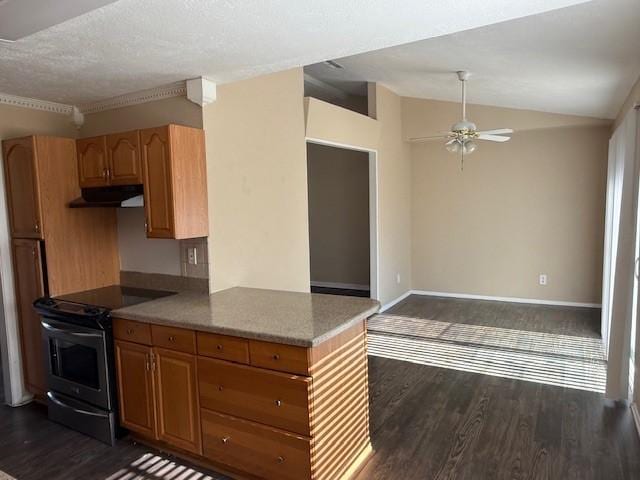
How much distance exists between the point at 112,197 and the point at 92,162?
0.39 metres

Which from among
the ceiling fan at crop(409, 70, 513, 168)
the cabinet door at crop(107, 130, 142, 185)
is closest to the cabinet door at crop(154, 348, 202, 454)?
the cabinet door at crop(107, 130, 142, 185)

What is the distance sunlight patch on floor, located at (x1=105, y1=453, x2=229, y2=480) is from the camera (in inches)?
99.8

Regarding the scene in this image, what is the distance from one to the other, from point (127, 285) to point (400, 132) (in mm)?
4591

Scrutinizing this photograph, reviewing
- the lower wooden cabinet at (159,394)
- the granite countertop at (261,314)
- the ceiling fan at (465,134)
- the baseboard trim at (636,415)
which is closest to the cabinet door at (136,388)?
the lower wooden cabinet at (159,394)

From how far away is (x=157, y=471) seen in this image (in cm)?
260

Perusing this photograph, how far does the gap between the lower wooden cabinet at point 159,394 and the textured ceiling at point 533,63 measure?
299cm

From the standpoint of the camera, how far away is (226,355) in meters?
2.38

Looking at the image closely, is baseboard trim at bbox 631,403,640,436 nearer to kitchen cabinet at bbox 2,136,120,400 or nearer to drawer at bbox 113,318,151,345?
drawer at bbox 113,318,151,345

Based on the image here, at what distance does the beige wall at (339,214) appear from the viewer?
7484mm

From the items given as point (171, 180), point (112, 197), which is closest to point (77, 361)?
point (112, 197)

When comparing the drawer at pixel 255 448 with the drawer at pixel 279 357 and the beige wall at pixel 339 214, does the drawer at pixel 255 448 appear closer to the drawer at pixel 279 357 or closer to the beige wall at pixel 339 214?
the drawer at pixel 279 357

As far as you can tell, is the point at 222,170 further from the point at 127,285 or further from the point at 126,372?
the point at 126,372

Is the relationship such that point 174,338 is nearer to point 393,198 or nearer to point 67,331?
point 67,331

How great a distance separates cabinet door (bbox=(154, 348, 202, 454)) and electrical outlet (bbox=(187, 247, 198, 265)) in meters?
0.74
